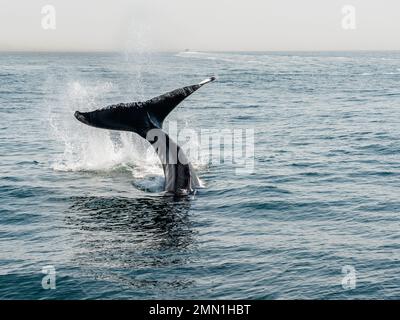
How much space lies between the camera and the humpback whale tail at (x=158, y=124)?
1830cm

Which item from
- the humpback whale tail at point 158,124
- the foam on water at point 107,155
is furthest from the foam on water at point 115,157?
the humpback whale tail at point 158,124

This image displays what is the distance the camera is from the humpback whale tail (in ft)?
60.0

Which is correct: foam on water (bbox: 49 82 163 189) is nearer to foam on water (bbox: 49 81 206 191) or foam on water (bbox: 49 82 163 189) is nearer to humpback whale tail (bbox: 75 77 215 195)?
A: foam on water (bbox: 49 81 206 191)

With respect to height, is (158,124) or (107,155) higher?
(158,124)

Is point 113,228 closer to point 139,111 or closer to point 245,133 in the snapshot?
point 139,111

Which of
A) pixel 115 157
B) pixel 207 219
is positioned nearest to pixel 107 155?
pixel 115 157

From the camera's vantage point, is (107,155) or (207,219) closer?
(207,219)

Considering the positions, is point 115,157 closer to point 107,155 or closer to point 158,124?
point 107,155

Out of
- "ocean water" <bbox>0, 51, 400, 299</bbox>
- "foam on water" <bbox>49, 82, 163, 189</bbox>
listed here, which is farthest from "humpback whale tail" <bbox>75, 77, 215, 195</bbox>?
"foam on water" <bbox>49, 82, 163, 189</bbox>

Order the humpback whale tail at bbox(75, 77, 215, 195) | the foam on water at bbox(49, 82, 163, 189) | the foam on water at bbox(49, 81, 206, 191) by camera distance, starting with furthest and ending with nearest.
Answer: the foam on water at bbox(49, 82, 163, 189) < the foam on water at bbox(49, 81, 206, 191) < the humpback whale tail at bbox(75, 77, 215, 195)

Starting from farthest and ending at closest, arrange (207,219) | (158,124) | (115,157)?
1. (115,157)
2. (158,124)
3. (207,219)

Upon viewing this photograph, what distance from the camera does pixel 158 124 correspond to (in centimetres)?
1881

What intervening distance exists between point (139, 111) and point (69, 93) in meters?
51.0
